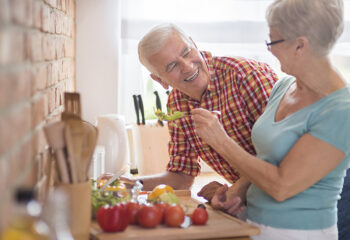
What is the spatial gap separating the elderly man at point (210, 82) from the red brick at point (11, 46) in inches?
34.5

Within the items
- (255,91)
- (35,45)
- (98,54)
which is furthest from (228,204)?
(98,54)

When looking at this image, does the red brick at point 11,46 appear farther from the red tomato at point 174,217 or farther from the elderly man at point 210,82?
the elderly man at point 210,82

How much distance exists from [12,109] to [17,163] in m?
0.12

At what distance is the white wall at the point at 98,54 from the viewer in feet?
10.8

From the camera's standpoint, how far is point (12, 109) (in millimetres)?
859

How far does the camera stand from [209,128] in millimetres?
1559

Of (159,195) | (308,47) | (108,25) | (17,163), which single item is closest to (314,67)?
(308,47)

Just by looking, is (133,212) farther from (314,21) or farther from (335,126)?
(314,21)

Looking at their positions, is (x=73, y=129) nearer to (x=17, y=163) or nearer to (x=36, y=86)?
(x=36, y=86)

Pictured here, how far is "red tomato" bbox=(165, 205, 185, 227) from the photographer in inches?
52.7

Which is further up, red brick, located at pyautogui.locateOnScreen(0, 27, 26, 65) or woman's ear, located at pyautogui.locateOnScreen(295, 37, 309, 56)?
woman's ear, located at pyautogui.locateOnScreen(295, 37, 309, 56)

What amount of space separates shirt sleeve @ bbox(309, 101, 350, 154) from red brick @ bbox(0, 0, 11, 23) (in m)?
0.88

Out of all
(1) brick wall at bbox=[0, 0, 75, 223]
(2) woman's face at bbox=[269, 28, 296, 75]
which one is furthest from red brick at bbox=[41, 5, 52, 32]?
(2) woman's face at bbox=[269, 28, 296, 75]

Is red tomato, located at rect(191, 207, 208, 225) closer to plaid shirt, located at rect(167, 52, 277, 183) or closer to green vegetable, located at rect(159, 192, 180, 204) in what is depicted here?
green vegetable, located at rect(159, 192, 180, 204)
